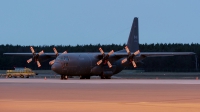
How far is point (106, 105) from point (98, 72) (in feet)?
132

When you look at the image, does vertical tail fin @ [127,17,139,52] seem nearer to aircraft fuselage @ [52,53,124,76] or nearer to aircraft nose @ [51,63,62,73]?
aircraft fuselage @ [52,53,124,76]

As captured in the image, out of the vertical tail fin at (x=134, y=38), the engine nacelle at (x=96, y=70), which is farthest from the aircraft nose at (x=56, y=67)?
the vertical tail fin at (x=134, y=38)

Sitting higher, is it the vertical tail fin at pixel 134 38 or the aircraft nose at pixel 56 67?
the vertical tail fin at pixel 134 38

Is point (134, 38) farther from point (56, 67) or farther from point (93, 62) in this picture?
point (56, 67)

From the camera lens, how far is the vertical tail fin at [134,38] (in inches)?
2608

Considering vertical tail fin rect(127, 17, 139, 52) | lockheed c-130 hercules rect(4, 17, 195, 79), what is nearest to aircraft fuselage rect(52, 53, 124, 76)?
lockheed c-130 hercules rect(4, 17, 195, 79)

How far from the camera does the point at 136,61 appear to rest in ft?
197

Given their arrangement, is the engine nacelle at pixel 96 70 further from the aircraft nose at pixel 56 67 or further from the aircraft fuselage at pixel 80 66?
the aircraft nose at pixel 56 67

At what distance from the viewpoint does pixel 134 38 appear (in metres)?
66.6

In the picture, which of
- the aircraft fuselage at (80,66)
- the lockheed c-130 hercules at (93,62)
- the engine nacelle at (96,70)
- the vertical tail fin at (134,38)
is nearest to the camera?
the aircraft fuselage at (80,66)

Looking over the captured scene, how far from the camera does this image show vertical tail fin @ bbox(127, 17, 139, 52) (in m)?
66.2

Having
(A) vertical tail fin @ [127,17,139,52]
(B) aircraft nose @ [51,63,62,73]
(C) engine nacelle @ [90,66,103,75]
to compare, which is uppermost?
(A) vertical tail fin @ [127,17,139,52]

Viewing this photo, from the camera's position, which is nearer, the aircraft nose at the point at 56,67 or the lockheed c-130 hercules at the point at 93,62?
the aircraft nose at the point at 56,67

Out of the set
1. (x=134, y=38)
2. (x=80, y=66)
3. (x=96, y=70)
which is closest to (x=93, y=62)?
(x=96, y=70)
